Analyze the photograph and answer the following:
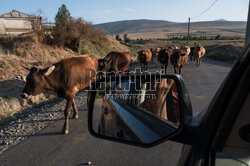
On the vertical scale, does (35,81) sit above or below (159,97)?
below

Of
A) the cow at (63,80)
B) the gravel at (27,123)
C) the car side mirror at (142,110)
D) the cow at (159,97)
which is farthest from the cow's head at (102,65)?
the cow at (159,97)

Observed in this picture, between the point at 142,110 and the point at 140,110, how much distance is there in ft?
0.16

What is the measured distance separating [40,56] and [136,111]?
510 inches

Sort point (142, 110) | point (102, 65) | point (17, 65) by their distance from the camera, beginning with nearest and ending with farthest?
point (142, 110) < point (102, 65) < point (17, 65)

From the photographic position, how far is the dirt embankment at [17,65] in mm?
6180

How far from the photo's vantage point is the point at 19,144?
376 centimetres

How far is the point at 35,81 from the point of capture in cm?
455

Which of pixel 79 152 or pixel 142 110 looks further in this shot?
pixel 79 152

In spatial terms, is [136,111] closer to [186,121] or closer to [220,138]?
[186,121]

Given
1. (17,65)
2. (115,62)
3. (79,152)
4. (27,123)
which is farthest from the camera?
(17,65)

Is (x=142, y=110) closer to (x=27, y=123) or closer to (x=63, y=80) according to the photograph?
(x=63, y=80)

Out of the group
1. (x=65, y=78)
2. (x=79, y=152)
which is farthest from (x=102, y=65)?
(x=79, y=152)

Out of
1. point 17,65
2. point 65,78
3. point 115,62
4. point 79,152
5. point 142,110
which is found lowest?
point 79,152

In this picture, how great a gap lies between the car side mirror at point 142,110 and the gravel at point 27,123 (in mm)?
2646
